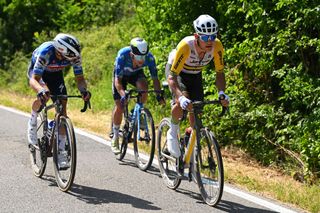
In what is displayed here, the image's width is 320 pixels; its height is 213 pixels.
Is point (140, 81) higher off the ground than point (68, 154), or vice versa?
point (140, 81)

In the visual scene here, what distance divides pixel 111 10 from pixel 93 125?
11248mm

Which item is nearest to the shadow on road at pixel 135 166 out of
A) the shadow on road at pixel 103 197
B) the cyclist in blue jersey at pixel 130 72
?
the cyclist in blue jersey at pixel 130 72

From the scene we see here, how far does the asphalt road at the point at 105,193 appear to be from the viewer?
19.9 ft

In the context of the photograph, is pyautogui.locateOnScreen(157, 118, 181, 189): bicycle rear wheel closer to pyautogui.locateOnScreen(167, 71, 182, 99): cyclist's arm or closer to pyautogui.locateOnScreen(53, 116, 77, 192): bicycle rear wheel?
pyautogui.locateOnScreen(167, 71, 182, 99): cyclist's arm

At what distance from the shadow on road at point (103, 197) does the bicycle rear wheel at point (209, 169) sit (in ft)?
2.02

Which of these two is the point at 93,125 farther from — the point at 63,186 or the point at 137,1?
the point at 63,186

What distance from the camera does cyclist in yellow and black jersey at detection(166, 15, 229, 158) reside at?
6164mm

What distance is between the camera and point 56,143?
6.84 meters

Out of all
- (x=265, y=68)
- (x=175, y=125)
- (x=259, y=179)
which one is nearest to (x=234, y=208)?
(x=175, y=125)

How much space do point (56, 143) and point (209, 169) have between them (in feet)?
6.32

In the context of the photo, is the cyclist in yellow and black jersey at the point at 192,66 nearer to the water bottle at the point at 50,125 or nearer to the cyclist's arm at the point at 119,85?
the cyclist's arm at the point at 119,85

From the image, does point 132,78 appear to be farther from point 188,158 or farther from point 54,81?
point 188,158

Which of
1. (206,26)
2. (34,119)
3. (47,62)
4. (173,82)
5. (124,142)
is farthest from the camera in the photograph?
(124,142)

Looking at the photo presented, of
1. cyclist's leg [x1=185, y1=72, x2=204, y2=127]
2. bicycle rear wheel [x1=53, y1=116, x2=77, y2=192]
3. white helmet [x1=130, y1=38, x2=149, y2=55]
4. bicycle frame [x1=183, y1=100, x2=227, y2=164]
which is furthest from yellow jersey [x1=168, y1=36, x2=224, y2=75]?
bicycle rear wheel [x1=53, y1=116, x2=77, y2=192]
